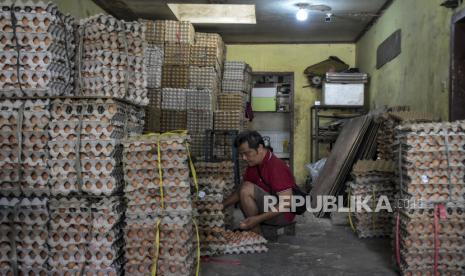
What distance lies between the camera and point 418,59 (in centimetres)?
632

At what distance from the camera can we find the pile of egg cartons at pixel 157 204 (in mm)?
3717

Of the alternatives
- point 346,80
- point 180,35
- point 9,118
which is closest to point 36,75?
point 9,118

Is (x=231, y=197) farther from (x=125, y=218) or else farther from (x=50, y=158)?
(x=50, y=158)

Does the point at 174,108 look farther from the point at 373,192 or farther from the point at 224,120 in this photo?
the point at 373,192

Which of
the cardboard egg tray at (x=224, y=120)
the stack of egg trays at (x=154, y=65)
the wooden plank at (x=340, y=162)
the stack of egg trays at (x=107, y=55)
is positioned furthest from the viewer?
the cardboard egg tray at (x=224, y=120)

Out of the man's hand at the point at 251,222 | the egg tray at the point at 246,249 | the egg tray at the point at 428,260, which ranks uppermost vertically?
the man's hand at the point at 251,222

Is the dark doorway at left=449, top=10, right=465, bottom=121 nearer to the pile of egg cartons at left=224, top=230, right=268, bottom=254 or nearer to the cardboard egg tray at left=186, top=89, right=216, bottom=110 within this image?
the pile of egg cartons at left=224, top=230, right=268, bottom=254

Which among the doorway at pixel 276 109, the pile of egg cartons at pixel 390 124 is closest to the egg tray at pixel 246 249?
the pile of egg cartons at pixel 390 124

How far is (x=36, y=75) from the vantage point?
379 centimetres

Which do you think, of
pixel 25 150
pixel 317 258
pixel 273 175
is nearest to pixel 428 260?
pixel 317 258

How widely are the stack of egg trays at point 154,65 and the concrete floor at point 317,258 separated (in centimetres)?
433

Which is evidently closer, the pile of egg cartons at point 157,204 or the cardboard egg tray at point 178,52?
the pile of egg cartons at point 157,204

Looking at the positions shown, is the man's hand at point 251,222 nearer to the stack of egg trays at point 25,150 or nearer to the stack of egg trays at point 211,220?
the stack of egg trays at point 211,220

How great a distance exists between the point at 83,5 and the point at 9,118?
15.1ft
